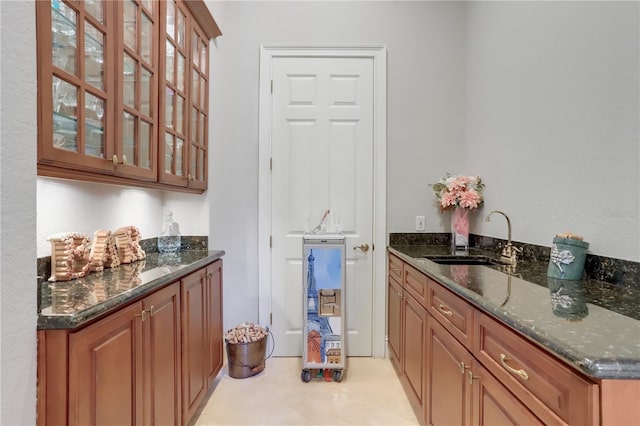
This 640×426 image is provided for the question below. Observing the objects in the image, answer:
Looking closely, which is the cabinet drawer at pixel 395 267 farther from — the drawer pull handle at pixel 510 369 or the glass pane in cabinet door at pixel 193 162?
the glass pane in cabinet door at pixel 193 162

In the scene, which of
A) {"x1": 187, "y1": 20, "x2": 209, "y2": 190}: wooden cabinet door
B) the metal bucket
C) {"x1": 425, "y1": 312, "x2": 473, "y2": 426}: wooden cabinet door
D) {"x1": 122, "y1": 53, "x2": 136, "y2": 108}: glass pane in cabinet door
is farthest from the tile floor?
{"x1": 122, "y1": 53, "x2": 136, "y2": 108}: glass pane in cabinet door

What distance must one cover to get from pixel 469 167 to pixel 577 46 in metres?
1.18

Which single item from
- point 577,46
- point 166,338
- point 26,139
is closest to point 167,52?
point 26,139

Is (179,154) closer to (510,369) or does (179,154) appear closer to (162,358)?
(162,358)

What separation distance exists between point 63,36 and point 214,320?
1.68 meters

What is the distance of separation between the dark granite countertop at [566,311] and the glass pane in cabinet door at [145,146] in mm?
1500

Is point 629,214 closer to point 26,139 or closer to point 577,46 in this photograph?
point 577,46

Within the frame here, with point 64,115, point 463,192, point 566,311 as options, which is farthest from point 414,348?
point 64,115

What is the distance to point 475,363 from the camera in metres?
1.14

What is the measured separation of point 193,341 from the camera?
176cm

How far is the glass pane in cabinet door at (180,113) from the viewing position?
1.88m

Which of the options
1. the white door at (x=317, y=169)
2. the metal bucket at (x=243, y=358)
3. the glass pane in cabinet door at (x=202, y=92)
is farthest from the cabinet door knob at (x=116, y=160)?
the metal bucket at (x=243, y=358)

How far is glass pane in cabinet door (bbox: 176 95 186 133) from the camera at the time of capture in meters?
1.88

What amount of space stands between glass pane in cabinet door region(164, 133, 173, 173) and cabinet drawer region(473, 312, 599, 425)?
5.61 feet
